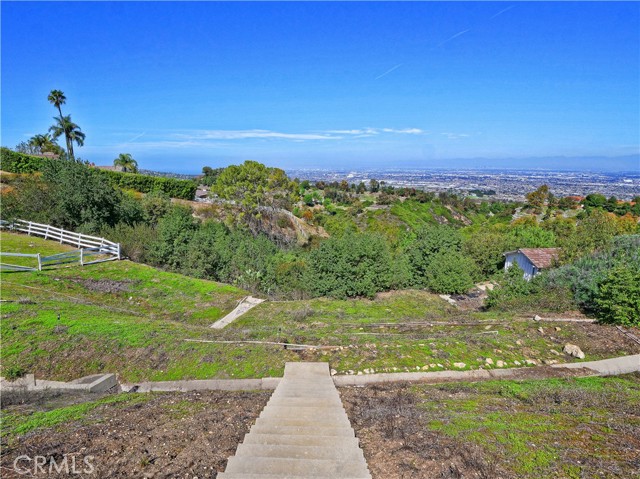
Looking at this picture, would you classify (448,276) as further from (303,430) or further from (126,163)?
(126,163)

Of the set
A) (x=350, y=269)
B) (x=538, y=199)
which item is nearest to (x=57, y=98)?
(x=350, y=269)

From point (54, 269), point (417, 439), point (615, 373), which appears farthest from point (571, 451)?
point (54, 269)

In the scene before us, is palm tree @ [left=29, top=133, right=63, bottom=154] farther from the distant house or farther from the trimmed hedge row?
the distant house

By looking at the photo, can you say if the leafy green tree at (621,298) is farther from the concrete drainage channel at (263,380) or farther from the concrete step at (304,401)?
the concrete step at (304,401)

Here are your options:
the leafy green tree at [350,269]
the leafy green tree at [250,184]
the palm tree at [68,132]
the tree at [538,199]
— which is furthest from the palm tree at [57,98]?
the tree at [538,199]

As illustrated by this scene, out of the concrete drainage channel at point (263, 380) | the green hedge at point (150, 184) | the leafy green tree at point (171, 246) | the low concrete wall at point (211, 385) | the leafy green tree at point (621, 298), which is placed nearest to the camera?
the concrete drainage channel at point (263, 380)

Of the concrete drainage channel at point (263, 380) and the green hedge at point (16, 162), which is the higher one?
the green hedge at point (16, 162)

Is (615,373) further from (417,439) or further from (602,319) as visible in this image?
(417,439)
